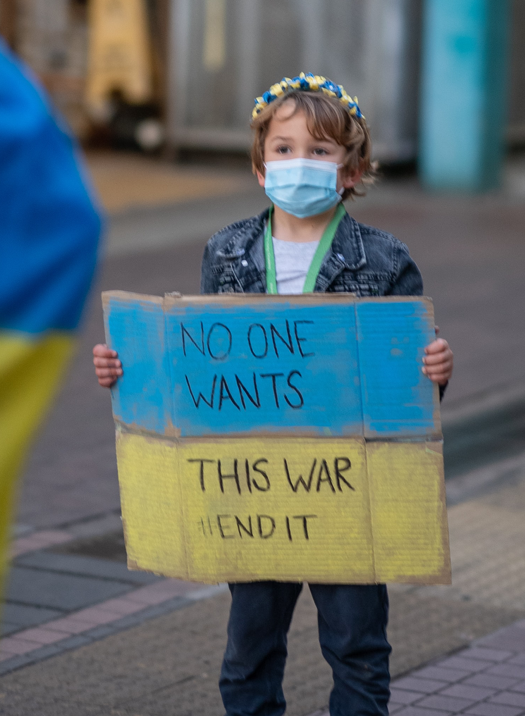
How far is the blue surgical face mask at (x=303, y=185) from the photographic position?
2.82 m

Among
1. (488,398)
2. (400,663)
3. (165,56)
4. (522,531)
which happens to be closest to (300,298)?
(400,663)

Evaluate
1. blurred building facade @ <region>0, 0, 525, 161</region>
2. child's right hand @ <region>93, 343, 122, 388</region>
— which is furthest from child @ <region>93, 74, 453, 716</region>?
blurred building facade @ <region>0, 0, 525, 161</region>

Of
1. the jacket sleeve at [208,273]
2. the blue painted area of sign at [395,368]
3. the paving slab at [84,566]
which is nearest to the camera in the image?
the blue painted area of sign at [395,368]

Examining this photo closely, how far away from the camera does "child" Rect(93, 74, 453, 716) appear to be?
9.16 feet

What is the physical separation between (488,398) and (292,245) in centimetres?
452

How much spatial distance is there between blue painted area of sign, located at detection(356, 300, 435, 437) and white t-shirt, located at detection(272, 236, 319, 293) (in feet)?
0.87

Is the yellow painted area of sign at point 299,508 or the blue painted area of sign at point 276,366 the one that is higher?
the blue painted area of sign at point 276,366

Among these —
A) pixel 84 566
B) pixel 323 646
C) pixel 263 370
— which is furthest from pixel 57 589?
pixel 263 370

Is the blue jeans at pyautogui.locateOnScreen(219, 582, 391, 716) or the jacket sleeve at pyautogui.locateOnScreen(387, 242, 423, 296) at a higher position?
the jacket sleeve at pyautogui.locateOnScreen(387, 242, 423, 296)

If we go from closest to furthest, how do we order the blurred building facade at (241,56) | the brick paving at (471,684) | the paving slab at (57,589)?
the brick paving at (471,684) → the paving slab at (57,589) → the blurred building facade at (241,56)

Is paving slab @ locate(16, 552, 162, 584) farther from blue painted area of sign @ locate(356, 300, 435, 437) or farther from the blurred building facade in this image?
the blurred building facade

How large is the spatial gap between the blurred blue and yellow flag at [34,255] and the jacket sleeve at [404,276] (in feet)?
5.18

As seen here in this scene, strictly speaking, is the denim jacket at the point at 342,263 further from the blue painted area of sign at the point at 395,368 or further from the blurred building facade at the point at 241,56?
the blurred building facade at the point at 241,56

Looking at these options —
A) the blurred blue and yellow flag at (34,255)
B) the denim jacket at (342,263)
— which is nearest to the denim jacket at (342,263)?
the denim jacket at (342,263)
